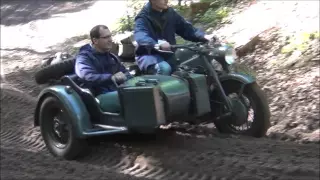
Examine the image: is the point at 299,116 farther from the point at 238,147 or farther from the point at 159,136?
the point at 159,136

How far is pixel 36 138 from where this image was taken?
24.6 feet

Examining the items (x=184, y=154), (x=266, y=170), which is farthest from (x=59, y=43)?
(x=266, y=170)

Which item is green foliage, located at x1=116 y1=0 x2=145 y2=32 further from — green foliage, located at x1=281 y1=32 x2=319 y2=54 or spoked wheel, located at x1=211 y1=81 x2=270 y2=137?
spoked wheel, located at x1=211 y1=81 x2=270 y2=137

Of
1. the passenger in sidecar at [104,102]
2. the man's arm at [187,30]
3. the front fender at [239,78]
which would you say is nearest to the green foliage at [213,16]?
the man's arm at [187,30]

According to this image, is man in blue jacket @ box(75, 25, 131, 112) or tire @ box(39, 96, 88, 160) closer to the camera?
man in blue jacket @ box(75, 25, 131, 112)

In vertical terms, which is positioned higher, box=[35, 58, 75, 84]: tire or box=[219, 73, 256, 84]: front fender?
box=[35, 58, 75, 84]: tire

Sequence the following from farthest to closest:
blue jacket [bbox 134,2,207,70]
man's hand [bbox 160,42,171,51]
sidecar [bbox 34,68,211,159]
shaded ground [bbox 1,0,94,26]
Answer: shaded ground [bbox 1,0,94,26]
blue jacket [bbox 134,2,207,70]
man's hand [bbox 160,42,171,51]
sidecar [bbox 34,68,211,159]

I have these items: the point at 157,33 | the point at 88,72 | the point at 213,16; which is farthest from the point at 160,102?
the point at 213,16

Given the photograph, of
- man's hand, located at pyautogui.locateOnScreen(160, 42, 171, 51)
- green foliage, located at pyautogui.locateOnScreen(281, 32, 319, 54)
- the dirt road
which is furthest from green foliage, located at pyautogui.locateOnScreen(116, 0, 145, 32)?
man's hand, located at pyautogui.locateOnScreen(160, 42, 171, 51)

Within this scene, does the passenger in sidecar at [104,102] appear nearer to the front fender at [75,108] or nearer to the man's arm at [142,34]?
the front fender at [75,108]

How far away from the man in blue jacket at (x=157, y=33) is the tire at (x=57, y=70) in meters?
0.82

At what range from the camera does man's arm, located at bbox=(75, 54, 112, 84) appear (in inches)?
238

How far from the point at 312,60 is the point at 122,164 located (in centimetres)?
336

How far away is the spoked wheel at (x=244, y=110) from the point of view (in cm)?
604
